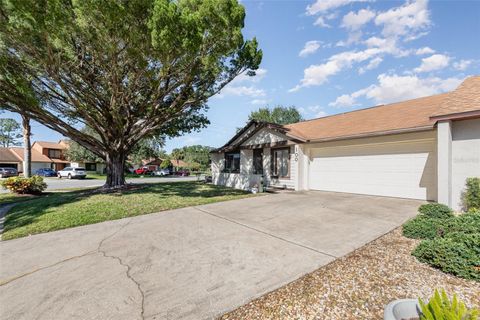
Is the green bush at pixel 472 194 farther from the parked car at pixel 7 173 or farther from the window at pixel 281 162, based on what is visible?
the parked car at pixel 7 173

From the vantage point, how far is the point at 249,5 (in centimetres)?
1073

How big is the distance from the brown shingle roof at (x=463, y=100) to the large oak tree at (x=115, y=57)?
27.3 feet

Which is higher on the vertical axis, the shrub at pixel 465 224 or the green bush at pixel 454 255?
the shrub at pixel 465 224

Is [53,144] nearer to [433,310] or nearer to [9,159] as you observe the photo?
[9,159]

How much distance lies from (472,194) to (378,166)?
344cm

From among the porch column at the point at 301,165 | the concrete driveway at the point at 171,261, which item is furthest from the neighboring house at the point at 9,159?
the porch column at the point at 301,165

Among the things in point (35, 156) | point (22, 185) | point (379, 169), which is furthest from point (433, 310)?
point (35, 156)

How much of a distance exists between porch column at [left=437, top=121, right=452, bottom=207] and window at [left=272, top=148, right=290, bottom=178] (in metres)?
6.93

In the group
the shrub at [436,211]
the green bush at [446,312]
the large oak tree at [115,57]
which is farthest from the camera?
the large oak tree at [115,57]

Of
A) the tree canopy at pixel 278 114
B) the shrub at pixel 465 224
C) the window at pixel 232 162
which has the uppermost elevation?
the tree canopy at pixel 278 114

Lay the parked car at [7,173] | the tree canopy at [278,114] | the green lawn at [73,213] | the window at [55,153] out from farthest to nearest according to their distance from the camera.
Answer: the window at [55,153] → the tree canopy at [278,114] → the parked car at [7,173] → the green lawn at [73,213]

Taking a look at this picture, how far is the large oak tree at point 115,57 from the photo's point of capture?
759cm

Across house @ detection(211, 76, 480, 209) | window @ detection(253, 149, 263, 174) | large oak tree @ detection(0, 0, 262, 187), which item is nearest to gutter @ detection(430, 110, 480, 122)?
house @ detection(211, 76, 480, 209)

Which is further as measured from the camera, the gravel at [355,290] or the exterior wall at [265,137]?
the exterior wall at [265,137]
